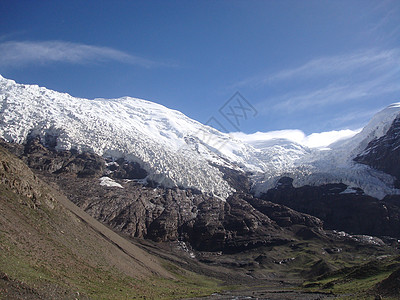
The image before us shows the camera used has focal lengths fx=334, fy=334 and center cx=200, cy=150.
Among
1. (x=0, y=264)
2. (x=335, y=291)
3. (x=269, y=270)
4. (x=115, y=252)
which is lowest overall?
(x=269, y=270)

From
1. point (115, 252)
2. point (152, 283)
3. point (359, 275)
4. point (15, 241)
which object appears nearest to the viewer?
point (15, 241)

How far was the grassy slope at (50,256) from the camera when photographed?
47.7 meters

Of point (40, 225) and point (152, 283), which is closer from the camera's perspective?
point (40, 225)

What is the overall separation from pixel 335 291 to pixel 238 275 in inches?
3414

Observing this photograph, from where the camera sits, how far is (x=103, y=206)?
197000 mm

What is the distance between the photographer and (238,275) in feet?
523

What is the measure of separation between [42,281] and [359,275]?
7435 cm

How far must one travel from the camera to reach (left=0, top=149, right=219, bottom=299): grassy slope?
47.7m

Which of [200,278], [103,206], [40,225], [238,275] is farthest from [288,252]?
[40,225]

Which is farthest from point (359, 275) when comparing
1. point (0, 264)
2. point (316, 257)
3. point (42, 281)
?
point (316, 257)

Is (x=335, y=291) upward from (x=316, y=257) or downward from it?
upward

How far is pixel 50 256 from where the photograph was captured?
206 feet

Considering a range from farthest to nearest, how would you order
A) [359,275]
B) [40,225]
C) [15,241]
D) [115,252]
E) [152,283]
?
[115,252]
[152,283]
[359,275]
[40,225]
[15,241]

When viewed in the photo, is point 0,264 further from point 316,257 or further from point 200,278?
point 316,257
